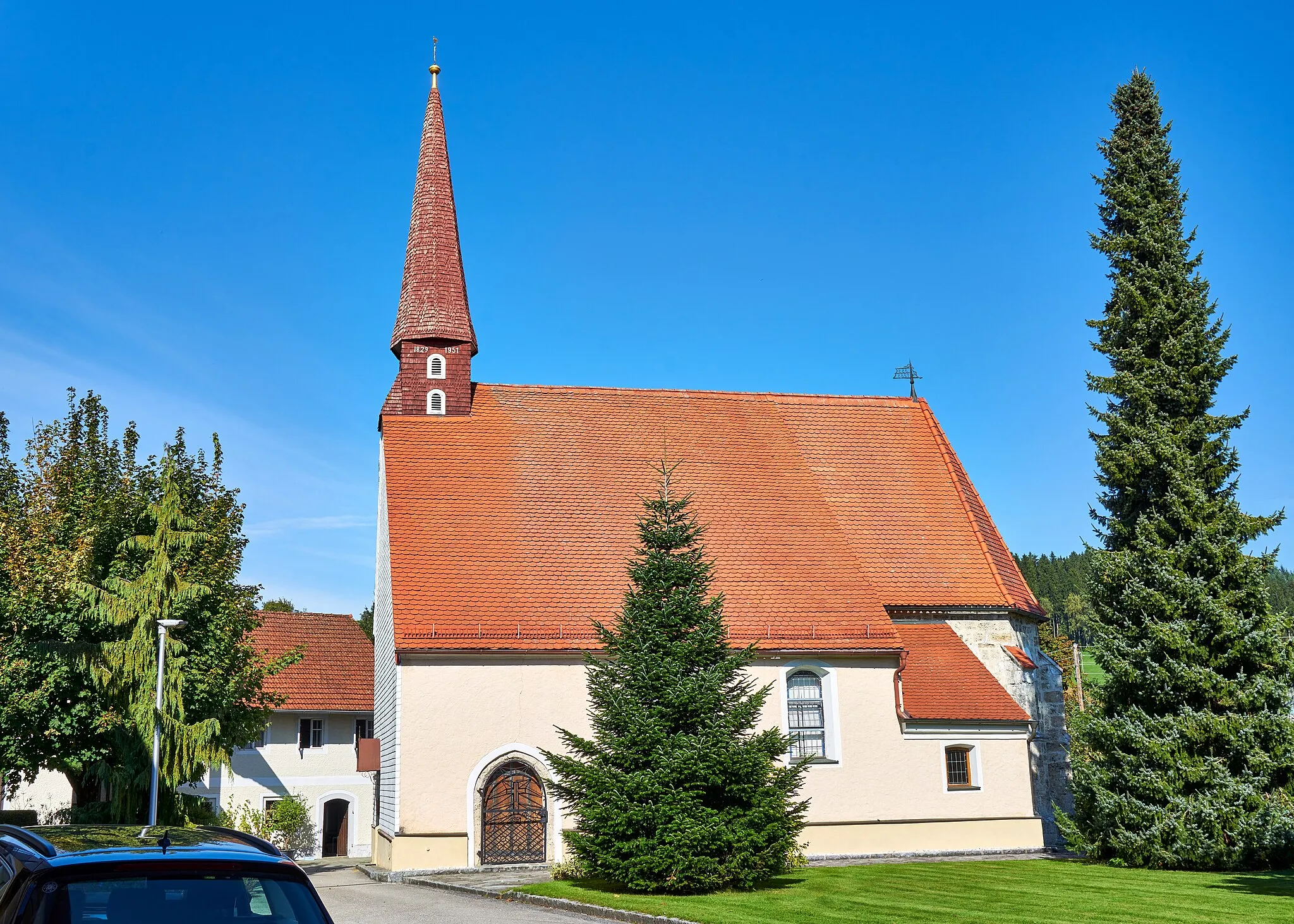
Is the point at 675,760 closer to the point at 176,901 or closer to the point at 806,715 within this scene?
the point at 806,715

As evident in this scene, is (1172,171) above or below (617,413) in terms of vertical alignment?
above

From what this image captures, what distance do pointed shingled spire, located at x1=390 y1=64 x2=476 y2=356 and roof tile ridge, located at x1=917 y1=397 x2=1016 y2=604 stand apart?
1296 cm

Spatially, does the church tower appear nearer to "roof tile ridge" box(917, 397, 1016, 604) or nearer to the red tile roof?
"roof tile ridge" box(917, 397, 1016, 604)

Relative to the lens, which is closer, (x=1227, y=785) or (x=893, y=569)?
(x=1227, y=785)

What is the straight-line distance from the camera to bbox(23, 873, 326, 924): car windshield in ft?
14.0

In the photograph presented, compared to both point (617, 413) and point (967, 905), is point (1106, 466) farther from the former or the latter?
point (617, 413)

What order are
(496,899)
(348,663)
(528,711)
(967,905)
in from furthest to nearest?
(348,663), (528,711), (496,899), (967,905)

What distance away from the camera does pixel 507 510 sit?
1035 inches

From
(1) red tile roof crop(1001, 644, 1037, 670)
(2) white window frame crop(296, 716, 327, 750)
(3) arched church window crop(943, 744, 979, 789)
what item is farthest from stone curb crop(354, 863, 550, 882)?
(2) white window frame crop(296, 716, 327, 750)

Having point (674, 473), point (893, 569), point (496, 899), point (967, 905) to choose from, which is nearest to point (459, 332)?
point (674, 473)

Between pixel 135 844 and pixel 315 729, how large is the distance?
35.4 m

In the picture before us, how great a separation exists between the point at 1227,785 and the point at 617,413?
16660mm

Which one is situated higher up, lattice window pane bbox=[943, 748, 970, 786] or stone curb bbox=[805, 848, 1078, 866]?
lattice window pane bbox=[943, 748, 970, 786]

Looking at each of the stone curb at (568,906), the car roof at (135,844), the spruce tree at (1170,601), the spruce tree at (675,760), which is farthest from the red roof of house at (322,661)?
the car roof at (135,844)
